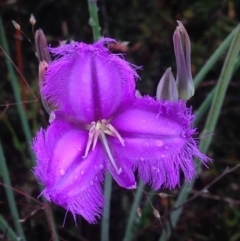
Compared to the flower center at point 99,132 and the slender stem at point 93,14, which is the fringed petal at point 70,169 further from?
the slender stem at point 93,14

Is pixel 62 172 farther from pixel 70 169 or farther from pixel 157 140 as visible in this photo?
pixel 157 140

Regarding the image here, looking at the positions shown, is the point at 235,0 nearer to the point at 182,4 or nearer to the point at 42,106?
the point at 182,4

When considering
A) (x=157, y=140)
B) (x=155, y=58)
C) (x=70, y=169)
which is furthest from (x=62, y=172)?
(x=155, y=58)

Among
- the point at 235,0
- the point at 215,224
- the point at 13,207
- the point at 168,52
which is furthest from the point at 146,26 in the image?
→ the point at 13,207

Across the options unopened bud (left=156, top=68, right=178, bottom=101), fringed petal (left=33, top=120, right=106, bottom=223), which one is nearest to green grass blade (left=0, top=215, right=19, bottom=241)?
fringed petal (left=33, top=120, right=106, bottom=223)

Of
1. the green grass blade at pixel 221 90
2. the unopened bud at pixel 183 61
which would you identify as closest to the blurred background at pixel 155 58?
the green grass blade at pixel 221 90
